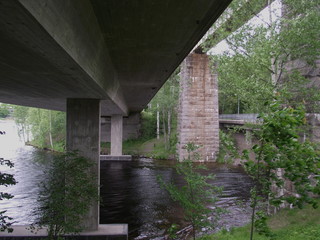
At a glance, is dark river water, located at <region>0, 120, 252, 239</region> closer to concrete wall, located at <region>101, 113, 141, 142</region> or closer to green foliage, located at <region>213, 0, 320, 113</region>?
green foliage, located at <region>213, 0, 320, 113</region>

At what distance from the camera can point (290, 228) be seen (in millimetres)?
9078

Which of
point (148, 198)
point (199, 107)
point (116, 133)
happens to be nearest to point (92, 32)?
point (148, 198)

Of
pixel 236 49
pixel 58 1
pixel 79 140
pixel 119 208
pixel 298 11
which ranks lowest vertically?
pixel 119 208

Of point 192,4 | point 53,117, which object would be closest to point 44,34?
point 192,4

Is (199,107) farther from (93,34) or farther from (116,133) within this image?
(93,34)

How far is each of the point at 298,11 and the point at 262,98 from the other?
380 cm

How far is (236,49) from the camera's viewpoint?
1352 centimetres

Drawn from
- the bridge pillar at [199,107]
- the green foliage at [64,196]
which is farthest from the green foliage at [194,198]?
the bridge pillar at [199,107]

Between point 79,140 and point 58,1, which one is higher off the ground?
point 58,1

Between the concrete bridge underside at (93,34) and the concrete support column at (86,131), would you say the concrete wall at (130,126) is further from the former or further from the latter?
the concrete bridge underside at (93,34)

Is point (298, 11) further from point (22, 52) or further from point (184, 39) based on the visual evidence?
point (22, 52)

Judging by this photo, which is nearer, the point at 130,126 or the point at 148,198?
the point at 148,198

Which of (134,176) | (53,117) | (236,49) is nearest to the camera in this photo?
(236,49)

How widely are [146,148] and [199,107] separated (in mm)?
10592
